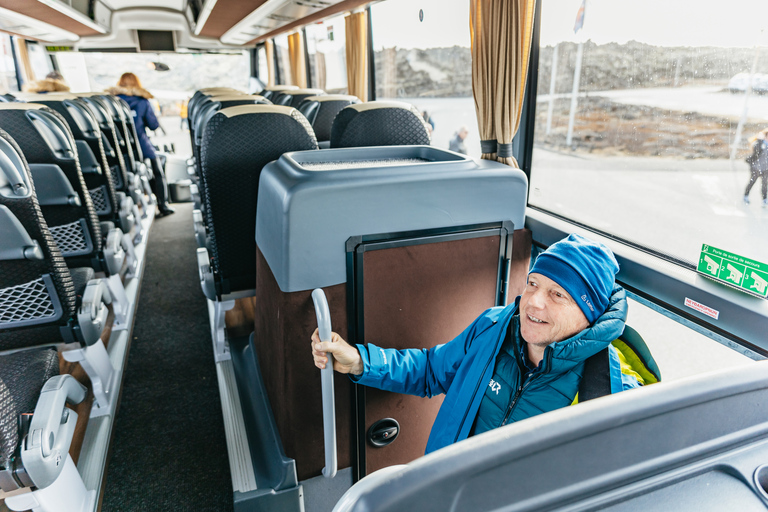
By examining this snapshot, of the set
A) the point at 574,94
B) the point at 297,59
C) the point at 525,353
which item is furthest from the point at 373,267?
the point at 297,59

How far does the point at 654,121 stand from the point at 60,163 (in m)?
2.91

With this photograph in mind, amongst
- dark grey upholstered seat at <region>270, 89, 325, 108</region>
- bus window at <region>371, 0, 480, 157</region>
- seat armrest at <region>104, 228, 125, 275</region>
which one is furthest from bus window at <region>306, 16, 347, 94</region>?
seat armrest at <region>104, 228, 125, 275</region>

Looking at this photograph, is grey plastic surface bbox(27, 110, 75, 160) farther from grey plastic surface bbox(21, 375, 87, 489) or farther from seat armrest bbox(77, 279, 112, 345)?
grey plastic surface bbox(21, 375, 87, 489)

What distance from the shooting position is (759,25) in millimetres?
1495

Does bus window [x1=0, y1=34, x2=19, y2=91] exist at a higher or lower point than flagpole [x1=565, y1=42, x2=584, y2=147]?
higher

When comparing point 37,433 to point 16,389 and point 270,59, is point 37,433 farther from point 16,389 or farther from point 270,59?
point 270,59

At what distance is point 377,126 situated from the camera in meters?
2.43

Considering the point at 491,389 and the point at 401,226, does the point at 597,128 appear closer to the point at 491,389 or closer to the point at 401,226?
the point at 401,226

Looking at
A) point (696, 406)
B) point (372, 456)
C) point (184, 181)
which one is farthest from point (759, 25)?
point (184, 181)

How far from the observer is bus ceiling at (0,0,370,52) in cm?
627

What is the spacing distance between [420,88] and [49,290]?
3.62 m

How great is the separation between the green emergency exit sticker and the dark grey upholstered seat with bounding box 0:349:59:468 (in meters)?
2.19

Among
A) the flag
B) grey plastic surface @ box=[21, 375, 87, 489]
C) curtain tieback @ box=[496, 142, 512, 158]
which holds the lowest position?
grey plastic surface @ box=[21, 375, 87, 489]

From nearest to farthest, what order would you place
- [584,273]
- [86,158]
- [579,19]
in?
1. [584,273]
2. [579,19]
3. [86,158]
